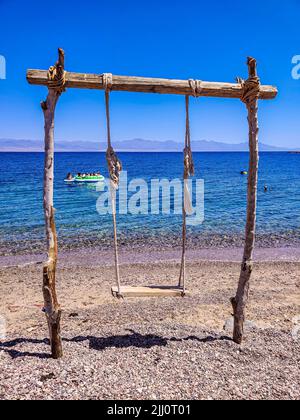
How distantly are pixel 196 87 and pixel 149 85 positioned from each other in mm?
724

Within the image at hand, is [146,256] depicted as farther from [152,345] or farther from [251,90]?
[251,90]

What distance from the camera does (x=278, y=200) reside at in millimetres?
30516

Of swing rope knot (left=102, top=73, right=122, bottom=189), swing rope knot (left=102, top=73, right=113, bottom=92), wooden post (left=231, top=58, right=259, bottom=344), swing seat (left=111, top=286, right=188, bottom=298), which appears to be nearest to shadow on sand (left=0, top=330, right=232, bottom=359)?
wooden post (left=231, top=58, right=259, bottom=344)

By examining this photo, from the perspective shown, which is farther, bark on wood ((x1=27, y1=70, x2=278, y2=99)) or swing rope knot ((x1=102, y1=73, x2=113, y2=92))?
swing rope knot ((x1=102, y1=73, x2=113, y2=92))

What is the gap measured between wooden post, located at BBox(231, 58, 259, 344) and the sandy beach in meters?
0.45

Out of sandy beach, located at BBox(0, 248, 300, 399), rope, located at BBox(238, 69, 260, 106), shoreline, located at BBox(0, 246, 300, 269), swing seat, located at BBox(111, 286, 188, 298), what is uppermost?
rope, located at BBox(238, 69, 260, 106)

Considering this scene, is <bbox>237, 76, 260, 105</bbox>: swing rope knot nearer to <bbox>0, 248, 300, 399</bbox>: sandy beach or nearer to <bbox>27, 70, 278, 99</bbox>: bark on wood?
<bbox>27, 70, 278, 99</bbox>: bark on wood

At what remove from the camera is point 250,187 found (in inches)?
219

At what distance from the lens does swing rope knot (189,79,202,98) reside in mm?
5442

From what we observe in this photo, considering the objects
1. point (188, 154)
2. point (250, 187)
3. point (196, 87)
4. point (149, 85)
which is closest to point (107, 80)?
point (149, 85)

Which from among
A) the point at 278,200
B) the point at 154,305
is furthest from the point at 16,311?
the point at 278,200

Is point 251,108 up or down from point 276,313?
up
